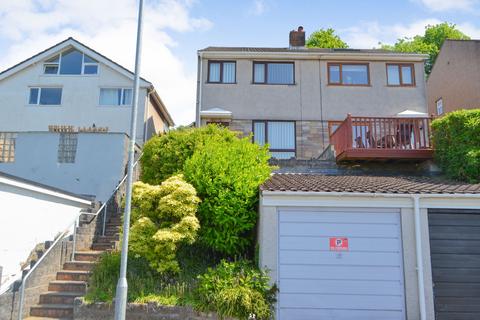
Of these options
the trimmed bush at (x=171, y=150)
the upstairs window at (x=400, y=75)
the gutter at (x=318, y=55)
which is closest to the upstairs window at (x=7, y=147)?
the trimmed bush at (x=171, y=150)

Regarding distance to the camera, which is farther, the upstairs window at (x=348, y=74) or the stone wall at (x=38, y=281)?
the upstairs window at (x=348, y=74)

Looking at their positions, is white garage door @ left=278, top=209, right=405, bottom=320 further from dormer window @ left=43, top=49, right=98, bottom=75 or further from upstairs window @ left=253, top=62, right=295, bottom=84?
dormer window @ left=43, top=49, right=98, bottom=75

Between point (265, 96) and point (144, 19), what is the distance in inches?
476

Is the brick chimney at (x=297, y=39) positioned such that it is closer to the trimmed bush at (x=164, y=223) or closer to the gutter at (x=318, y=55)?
the gutter at (x=318, y=55)

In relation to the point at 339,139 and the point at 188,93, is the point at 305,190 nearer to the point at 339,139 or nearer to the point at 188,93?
the point at 339,139

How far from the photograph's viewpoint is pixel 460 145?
1330 centimetres

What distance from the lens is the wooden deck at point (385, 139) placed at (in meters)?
14.7

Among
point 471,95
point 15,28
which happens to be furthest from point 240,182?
point 471,95

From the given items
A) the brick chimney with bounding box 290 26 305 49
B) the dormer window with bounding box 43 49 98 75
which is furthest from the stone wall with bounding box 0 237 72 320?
the brick chimney with bounding box 290 26 305 49

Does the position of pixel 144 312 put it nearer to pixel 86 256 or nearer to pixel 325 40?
pixel 86 256

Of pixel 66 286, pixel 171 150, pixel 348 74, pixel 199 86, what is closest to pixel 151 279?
pixel 66 286

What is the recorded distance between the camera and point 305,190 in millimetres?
9938

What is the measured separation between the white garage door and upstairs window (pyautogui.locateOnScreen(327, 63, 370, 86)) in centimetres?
1208

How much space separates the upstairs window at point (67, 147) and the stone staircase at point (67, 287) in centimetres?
476
